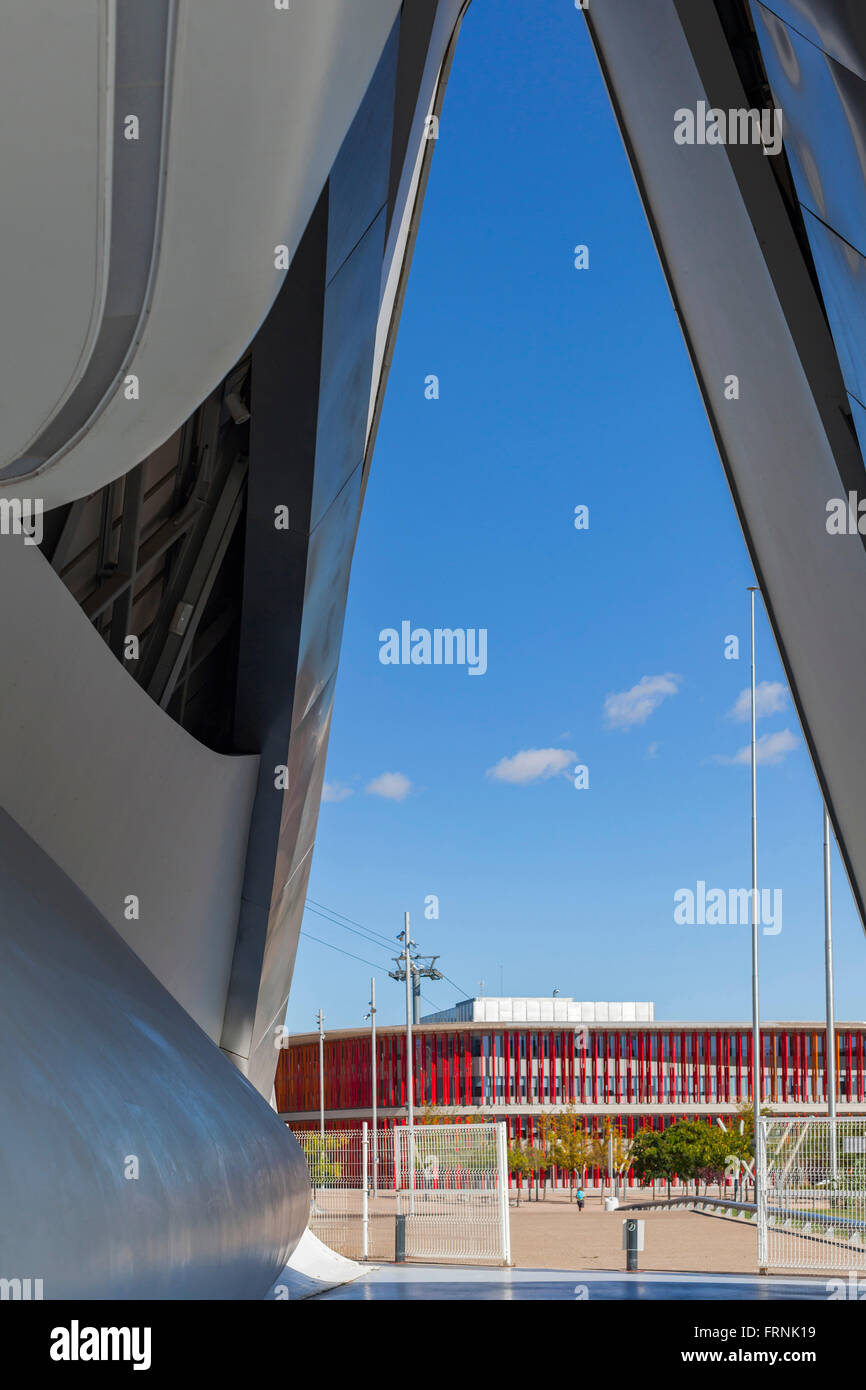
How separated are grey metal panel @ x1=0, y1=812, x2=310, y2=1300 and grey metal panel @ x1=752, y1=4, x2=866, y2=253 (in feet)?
22.3

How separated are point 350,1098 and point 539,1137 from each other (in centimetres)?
1214

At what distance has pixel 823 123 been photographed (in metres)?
7.94

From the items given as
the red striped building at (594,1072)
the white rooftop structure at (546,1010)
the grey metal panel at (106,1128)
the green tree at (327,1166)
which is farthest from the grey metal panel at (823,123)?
the white rooftop structure at (546,1010)

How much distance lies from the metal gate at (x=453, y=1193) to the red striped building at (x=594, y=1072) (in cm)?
5268

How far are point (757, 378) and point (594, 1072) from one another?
64.5 metres

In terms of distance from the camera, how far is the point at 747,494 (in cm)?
1352

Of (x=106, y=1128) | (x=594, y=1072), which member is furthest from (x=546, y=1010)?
(x=106, y=1128)

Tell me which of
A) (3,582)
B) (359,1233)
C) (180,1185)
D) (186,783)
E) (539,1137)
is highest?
(3,582)

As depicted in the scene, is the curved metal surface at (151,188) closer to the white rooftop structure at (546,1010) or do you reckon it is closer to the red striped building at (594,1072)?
the red striped building at (594,1072)

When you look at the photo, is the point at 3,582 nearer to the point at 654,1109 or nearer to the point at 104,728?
the point at 104,728

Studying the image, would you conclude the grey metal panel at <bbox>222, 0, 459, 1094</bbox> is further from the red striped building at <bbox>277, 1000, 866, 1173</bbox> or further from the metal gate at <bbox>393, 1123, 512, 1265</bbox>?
the red striped building at <bbox>277, 1000, 866, 1173</bbox>

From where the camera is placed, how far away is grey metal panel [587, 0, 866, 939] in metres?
11.0

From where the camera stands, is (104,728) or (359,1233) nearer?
(104,728)
